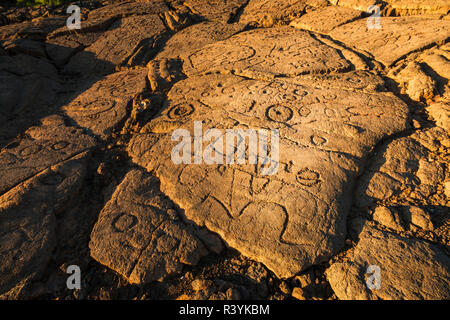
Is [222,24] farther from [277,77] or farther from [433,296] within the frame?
[433,296]

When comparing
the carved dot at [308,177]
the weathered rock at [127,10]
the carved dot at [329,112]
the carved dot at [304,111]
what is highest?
the weathered rock at [127,10]

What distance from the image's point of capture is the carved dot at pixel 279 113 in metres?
2.23

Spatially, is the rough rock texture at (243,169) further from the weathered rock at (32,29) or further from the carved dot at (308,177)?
the weathered rock at (32,29)

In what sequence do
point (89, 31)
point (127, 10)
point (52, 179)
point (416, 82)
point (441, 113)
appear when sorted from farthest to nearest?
point (127, 10) < point (89, 31) < point (416, 82) < point (441, 113) < point (52, 179)

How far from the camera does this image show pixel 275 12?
424 centimetres

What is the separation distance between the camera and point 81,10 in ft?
16.0

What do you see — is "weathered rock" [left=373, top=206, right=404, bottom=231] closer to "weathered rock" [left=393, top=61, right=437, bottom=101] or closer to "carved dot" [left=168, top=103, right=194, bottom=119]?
"weathered rock" [left=393, top=61, right=437, bottom=101]

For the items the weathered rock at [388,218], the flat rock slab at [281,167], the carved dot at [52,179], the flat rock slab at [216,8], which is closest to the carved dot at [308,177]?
the flat rock slab at [281,167]

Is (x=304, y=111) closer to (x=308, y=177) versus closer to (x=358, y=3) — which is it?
(x=308, y=177)

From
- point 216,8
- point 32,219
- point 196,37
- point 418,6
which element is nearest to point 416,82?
point 418,6

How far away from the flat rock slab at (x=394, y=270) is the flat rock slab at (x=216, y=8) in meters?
4.35

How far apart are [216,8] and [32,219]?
470 centimetres

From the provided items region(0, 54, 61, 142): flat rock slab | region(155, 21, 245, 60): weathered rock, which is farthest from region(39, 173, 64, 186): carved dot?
region(155, 21, 245, 60): weathered rock
